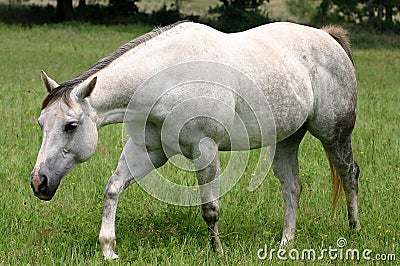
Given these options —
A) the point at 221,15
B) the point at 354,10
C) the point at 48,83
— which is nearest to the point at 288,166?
the point at 48,83

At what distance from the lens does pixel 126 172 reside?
17.8ft

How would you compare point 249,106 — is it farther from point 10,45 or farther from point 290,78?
point 10,45

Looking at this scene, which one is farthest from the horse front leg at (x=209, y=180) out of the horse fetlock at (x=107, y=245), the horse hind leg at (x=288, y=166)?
the horse hind leg at (x=288, y=166)

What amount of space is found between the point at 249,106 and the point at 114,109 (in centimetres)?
106

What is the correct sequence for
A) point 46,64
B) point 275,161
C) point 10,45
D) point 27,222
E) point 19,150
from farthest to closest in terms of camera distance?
point 10,45 → point 46,64 → point 19,150 → point 275,161 → point 27,222

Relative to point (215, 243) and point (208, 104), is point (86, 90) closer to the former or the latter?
point (208, 104)

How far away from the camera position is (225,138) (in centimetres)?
539

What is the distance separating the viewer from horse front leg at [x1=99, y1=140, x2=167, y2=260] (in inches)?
208

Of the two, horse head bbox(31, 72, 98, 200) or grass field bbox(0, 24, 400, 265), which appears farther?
grass field bbox(0, 24, 400, 265)

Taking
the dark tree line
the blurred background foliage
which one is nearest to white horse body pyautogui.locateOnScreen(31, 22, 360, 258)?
the blurred background foliage

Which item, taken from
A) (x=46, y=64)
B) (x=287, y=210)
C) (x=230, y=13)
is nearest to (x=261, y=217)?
(x=287, y=210)

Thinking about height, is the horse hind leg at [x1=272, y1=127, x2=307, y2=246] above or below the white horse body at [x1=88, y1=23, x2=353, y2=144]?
below

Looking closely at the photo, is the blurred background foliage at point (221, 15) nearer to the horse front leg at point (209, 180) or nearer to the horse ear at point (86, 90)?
the horse front leg at point (209, 180)

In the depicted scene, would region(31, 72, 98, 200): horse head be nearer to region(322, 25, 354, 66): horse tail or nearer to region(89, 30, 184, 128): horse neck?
region(89, 30, 184, 128): horse neck
